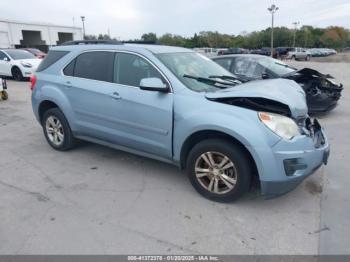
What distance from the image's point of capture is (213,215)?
322cm

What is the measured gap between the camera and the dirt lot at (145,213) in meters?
→ 2.77

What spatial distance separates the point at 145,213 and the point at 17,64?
1346 cm

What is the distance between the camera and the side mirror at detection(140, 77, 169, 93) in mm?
3516

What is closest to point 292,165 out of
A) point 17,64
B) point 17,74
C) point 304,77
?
point 304,77

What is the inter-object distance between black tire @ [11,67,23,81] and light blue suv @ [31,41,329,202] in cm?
1081

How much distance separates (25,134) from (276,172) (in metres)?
4.96

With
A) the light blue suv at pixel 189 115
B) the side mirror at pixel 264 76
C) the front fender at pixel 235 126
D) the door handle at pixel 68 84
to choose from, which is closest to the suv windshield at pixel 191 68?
the light blue suv at pixel 189 115

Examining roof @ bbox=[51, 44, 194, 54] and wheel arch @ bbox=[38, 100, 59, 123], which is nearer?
roof @ bbox=[51, 44, 194, 54]

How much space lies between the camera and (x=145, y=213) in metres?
3.26

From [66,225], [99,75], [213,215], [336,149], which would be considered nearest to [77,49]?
[99,75]

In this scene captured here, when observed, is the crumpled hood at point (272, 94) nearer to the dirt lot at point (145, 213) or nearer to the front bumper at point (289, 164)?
the front bumper at point (289, 164)

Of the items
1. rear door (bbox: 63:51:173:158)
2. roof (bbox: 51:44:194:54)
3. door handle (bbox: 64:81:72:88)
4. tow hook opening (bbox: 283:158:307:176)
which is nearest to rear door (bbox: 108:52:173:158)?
rear door (bbox: 63:51:173:158)

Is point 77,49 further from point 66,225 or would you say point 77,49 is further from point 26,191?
point 66,225

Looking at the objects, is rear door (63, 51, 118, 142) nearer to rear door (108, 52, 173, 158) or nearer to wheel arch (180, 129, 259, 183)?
rear door (108, 52, 173, 158)
